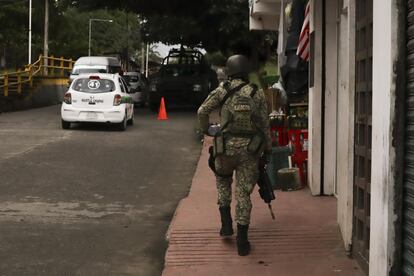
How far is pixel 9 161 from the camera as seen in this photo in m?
11.9

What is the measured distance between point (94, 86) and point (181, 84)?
676 centimetres

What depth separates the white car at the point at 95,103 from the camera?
674 inches

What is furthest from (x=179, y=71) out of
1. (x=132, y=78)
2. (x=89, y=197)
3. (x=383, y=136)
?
(x=383, y=136)

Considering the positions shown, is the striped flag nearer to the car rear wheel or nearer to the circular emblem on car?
the circular emblem on car

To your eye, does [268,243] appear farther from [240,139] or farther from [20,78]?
[20,78]

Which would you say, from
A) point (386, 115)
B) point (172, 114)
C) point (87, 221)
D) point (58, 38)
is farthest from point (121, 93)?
point (58, 38)

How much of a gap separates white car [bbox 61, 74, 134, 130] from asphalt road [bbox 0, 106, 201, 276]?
408mm

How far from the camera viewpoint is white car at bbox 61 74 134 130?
17125mm

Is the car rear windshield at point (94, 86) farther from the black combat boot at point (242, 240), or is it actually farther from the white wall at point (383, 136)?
the white wall at point (383, 136)

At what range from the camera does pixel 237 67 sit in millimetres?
5977

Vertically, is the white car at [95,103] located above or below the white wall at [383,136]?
above

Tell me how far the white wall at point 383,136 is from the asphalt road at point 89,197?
2366 millimetres

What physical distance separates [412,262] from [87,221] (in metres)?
4.71

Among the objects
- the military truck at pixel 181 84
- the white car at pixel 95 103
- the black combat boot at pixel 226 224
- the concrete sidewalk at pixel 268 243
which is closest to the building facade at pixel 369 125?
the concrete sidewalk at pixel 268 243
